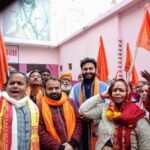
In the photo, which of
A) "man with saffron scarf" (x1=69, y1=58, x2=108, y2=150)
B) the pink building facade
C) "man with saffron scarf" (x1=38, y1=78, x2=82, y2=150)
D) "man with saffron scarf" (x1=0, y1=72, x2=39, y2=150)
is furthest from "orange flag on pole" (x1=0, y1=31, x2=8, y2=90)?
the pink building facade

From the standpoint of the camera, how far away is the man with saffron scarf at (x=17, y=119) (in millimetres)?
2318

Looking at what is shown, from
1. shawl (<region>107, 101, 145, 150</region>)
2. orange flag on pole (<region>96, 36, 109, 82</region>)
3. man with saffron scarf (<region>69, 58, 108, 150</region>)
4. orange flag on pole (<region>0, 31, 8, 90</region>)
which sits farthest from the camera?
orange flag on pole (<region>96, 36, 109, 82</region>)

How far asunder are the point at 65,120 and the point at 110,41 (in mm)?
5971

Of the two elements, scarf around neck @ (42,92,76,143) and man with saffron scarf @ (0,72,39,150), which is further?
scarf around neck @ (42,92,76,143)

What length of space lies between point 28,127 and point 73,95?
0.99 meters

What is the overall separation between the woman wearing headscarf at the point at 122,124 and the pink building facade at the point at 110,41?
13.9ft

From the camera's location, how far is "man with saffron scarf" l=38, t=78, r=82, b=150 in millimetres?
2648

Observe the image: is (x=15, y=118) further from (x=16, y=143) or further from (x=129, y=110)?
(x=129, y=110)

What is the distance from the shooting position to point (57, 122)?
272 centimetres

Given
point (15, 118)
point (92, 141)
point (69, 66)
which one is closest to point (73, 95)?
point (92, 141)

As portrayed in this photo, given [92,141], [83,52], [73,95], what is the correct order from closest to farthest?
[92,141], [73,95], [83,52]

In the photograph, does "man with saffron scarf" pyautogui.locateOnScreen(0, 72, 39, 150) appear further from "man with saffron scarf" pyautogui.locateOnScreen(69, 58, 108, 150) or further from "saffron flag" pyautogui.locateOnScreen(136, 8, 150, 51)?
"saffron flag" pyautogui.locateOnScreen(136, 8, 150, 51)

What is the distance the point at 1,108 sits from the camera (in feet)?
7.75

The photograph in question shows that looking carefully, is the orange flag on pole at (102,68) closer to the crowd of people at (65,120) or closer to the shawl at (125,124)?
the crowd of people at (65,120)
